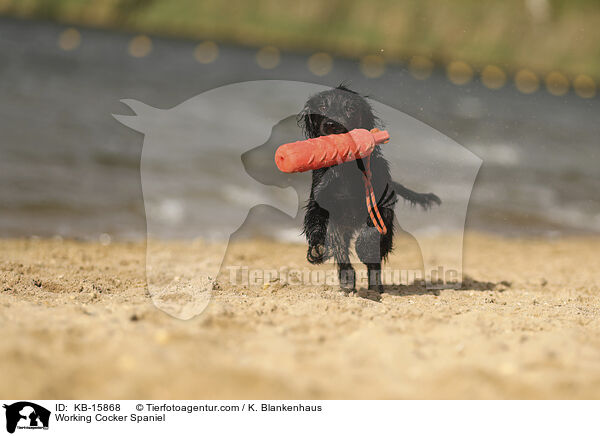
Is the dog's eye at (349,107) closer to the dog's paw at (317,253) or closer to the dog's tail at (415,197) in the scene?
the dog's tail at (415,197)

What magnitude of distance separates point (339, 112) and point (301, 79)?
1498 centimetres

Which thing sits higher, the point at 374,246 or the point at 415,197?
the point at 415,197

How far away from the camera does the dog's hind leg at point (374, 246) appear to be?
4273mm

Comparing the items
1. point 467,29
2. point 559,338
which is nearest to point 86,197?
point 559,338

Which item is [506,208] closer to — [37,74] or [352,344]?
[352,344]

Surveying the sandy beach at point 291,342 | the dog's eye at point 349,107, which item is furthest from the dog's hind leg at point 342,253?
the dog's eye at point 349,107

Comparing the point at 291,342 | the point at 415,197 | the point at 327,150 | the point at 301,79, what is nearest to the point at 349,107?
the point at 327,150

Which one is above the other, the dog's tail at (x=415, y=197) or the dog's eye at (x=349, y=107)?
the dog's eye at (x=349, y=107)

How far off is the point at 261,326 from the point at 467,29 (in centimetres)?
2580

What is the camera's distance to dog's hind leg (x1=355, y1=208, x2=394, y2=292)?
168 inches

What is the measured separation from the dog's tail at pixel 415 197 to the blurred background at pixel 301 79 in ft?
2.58

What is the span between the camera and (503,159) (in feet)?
38.2

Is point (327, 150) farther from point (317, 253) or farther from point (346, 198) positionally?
point (317, 253)

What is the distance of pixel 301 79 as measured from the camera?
18.3 m
